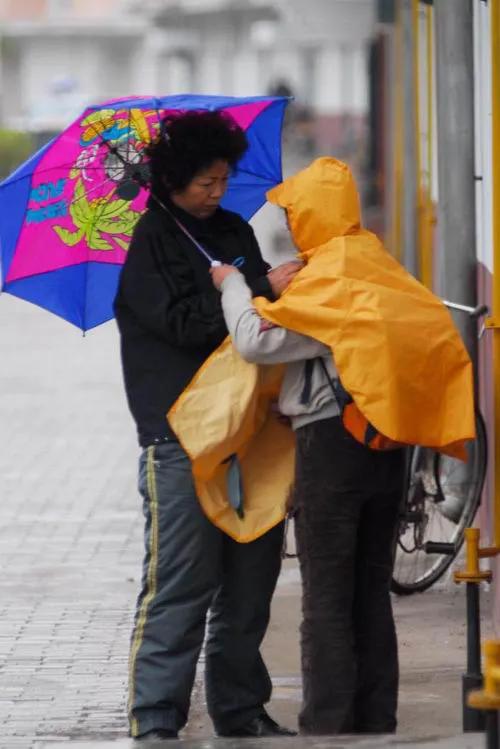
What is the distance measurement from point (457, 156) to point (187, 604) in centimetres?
286

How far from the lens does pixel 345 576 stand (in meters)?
5.41

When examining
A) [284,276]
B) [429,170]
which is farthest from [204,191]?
[429,170]

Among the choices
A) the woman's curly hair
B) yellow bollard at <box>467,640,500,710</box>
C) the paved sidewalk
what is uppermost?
the woman's curly hair

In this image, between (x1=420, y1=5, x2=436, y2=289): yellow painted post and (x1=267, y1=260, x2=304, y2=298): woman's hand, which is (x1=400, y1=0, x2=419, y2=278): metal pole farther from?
(x1=267, y1=260, x2=304, y2=298): woman's hand

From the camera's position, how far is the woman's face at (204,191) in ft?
18.2

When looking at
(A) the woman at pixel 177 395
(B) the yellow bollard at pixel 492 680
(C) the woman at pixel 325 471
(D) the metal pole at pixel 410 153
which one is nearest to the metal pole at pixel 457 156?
(A) the woman at pixel 177 395

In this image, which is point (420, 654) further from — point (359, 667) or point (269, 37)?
point (269, 37)

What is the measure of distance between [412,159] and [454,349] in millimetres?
8056

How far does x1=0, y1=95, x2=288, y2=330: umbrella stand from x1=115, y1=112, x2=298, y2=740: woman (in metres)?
0.31

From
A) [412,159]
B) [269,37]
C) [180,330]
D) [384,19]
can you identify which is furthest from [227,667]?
[269,37]

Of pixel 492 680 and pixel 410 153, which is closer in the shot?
pixel 492 680

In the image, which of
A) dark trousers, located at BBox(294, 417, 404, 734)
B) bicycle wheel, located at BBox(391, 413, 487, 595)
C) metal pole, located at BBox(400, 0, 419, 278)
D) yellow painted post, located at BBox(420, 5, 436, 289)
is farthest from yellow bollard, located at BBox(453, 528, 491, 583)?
metal pole, located at BBox(400, 0, 419, 278)

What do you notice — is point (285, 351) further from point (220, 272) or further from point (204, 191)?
point (204, 191)

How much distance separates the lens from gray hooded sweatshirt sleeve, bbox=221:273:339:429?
5.26 metres
